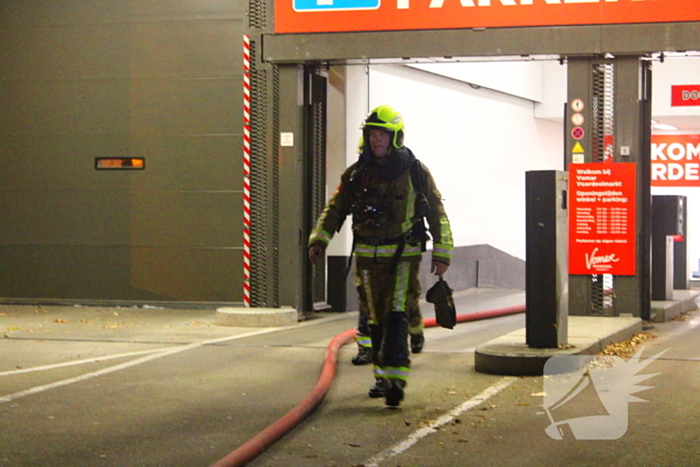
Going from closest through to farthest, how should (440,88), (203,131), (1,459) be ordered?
(1,459)
(203,131)
(440,88)

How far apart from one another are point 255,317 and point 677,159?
48.5 ft

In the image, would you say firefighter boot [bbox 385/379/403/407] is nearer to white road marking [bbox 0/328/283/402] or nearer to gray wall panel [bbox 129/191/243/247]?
white road marking [bbox 0/328/283/402]

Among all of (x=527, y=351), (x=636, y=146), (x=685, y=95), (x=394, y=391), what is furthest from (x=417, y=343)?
(x=685, y=95)

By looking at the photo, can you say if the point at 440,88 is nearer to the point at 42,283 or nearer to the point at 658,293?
the point at 658,293

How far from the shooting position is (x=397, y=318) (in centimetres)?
683

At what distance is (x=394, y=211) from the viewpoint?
6.97 metres

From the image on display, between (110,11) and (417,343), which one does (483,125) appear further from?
(417,343)

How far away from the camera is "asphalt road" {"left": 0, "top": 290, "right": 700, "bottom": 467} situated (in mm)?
5469

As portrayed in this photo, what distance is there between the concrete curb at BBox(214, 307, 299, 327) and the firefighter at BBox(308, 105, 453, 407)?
486 centimetres

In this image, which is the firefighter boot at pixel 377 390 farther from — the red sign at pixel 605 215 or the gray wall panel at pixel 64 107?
the gray wall panel at pixel 64 107

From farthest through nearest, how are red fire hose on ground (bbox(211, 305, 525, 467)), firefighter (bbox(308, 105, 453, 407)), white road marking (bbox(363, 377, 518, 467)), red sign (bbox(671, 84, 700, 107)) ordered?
1. red sign (bbox(671, 84, 700, 107))
2. firefighter (bbox(308, 105, 453, 407))
3. white road marking (bbox(363, 377, 518, 467))
4. red fire hose on ground (bbox(211, 305, 525, 467))

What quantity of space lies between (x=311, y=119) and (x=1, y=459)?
8.21 m

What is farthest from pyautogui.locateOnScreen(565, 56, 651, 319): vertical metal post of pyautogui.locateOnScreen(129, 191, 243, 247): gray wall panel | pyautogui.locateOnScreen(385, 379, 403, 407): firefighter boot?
pyautogui.locateOnScreen(385, 379, 403, 407): firefighter boot

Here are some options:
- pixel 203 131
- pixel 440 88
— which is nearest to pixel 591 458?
pixel 203 131
